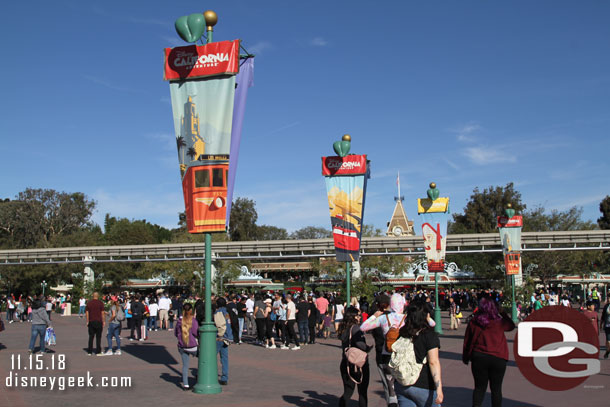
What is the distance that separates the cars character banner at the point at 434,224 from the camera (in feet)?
77.5

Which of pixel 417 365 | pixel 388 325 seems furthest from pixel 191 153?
pixel 417 365

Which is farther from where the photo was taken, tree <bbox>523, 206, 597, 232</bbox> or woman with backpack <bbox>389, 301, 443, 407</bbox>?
tree <bbox>523, 206, 597, 232</bbox>

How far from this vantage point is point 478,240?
6288cm

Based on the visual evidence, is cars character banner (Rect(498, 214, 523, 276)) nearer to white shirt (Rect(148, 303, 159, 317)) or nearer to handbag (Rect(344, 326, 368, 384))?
white shirt (Rect(148, 303, 159, 317))

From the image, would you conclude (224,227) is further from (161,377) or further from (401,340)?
(401,340)

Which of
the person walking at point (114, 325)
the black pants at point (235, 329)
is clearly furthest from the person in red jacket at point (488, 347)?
the black pants at point (235, 329)

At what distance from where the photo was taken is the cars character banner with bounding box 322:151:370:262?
18.4 m

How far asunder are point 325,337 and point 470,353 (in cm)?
1773

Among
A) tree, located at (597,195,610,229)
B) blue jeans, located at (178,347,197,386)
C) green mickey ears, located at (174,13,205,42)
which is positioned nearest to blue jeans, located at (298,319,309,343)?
blue jeans, located at (178,347,197,386)

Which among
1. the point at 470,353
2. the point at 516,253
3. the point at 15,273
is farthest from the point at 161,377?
the point at 15,273

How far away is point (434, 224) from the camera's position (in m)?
23.7

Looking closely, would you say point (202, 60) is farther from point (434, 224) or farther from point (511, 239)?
point (511, 239)

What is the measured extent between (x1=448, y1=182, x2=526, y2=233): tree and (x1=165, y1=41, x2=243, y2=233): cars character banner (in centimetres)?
7320

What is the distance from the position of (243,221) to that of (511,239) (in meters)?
72.6
